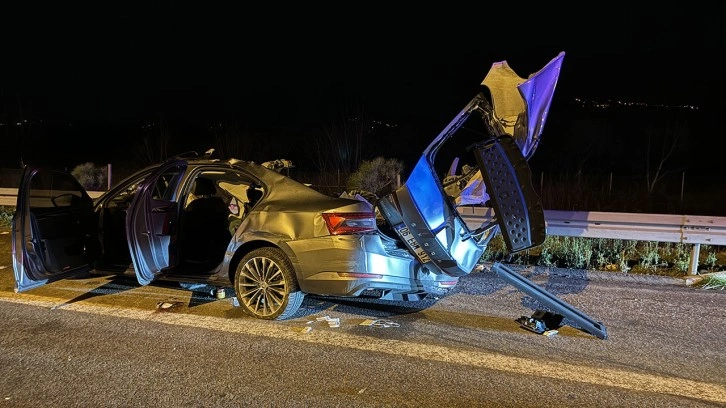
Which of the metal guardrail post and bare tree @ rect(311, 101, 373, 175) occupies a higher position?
bare tree @ rect(311, 101, 373, 175)

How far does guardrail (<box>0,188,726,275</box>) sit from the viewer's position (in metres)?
7.20

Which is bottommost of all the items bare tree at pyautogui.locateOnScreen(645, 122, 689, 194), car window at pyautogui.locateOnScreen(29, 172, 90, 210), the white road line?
the white road line

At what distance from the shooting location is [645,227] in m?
7.52

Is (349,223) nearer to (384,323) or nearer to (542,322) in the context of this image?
(384,323)

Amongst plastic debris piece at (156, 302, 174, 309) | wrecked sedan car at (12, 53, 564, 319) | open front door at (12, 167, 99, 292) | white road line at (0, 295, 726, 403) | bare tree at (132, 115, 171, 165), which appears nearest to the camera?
white road line at (0, 295, 726, 403)

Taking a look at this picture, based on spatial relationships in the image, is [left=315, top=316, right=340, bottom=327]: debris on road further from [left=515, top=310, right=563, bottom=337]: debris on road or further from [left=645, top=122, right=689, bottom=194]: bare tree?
[left=645, top=122, right=689, bottom=194]: bare tree

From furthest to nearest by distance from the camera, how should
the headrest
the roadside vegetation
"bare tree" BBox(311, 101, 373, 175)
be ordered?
"bare tree" BBox(311, 101, 373, 175), the roadside vegetation, the headrest

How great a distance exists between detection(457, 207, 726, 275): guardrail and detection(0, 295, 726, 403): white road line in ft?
12.9

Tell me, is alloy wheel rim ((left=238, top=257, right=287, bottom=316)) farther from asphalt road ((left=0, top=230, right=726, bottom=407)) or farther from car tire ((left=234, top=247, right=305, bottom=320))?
asphalt road ((left=0, top=230, right=726, bottom=407))

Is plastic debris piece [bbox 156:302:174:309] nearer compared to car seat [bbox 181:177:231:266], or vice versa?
plastic debris piece [bbox 156:302:174:309]

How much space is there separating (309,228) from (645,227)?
4953mm

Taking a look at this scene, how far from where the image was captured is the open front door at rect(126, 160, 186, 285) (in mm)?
5395

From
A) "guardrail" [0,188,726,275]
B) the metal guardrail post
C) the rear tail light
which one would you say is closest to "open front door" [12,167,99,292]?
the rear tail light

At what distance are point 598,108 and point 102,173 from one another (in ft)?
126
